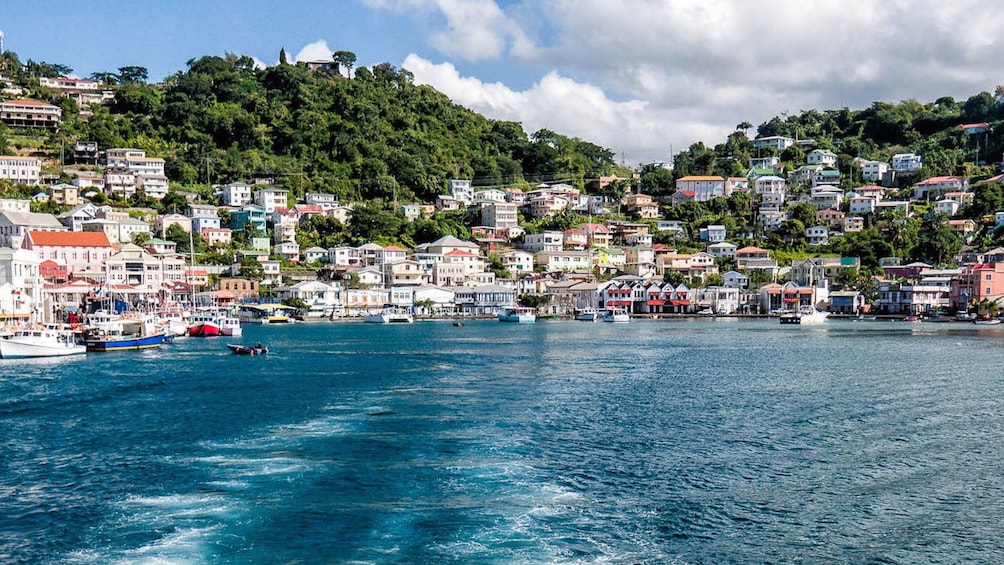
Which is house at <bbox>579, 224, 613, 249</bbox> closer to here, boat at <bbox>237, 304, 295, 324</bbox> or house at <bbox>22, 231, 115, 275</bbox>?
boat at <bbox>237, 304, 295, 324</bbox>

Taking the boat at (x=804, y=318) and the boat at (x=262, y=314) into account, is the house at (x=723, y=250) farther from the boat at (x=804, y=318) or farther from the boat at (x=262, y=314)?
the boat at (x=262, y=314)

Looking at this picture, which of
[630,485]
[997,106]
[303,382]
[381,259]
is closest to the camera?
[630,485]

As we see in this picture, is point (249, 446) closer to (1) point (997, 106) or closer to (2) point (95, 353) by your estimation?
(2) point (95, 353)

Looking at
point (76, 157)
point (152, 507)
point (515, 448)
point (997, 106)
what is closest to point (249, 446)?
point (152, 507)

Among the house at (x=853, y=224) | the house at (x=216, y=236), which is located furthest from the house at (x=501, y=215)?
the house at (x=853, y=224)

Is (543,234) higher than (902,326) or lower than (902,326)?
higher

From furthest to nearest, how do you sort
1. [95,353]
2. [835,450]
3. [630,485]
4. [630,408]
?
1. [95,353]
2. [630,408]
3. [835,450]
4. [630,485]

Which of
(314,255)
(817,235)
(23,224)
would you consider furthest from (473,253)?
(23,224)
